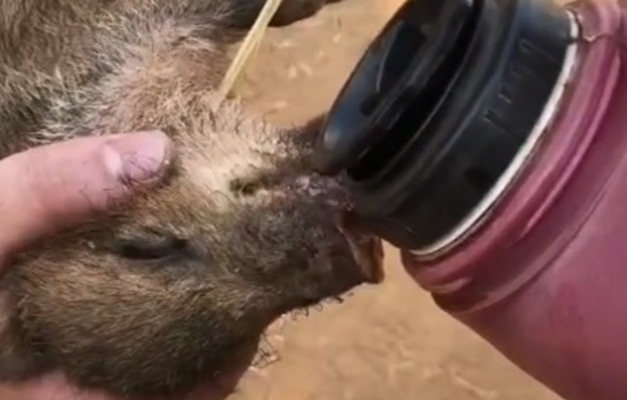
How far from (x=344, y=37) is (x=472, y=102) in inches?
45.4

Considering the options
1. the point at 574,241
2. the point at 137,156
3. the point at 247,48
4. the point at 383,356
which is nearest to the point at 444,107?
the point at 574,241

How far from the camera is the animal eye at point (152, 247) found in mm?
1160

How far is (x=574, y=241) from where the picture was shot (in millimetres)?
848

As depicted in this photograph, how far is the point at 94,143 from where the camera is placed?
1104mm

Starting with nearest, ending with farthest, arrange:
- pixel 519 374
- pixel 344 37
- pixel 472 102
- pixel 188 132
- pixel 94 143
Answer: pixel 472 102 → pixel 94 143 → pixel 188 132 → pixel 519 374 → pixel 344 37

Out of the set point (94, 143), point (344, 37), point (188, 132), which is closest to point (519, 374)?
point (344, 37)

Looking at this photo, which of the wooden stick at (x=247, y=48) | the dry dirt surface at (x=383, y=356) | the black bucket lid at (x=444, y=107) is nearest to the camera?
the black bucket lid at (x=444, y=107)

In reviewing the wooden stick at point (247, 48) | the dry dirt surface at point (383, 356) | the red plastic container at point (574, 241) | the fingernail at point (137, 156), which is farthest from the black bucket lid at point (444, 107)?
the dry dirt surface at point (383, 356)

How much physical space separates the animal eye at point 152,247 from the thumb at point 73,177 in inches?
1.5

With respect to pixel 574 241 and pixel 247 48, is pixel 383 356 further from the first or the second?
pixel 574 241

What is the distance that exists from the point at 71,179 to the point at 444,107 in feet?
1.17

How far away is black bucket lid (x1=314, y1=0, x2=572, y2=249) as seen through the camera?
2.71ft

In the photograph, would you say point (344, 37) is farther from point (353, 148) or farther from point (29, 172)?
point (353, 148)

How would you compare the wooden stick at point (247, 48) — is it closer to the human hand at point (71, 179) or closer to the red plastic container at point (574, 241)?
the human hand at point (71, 179)
